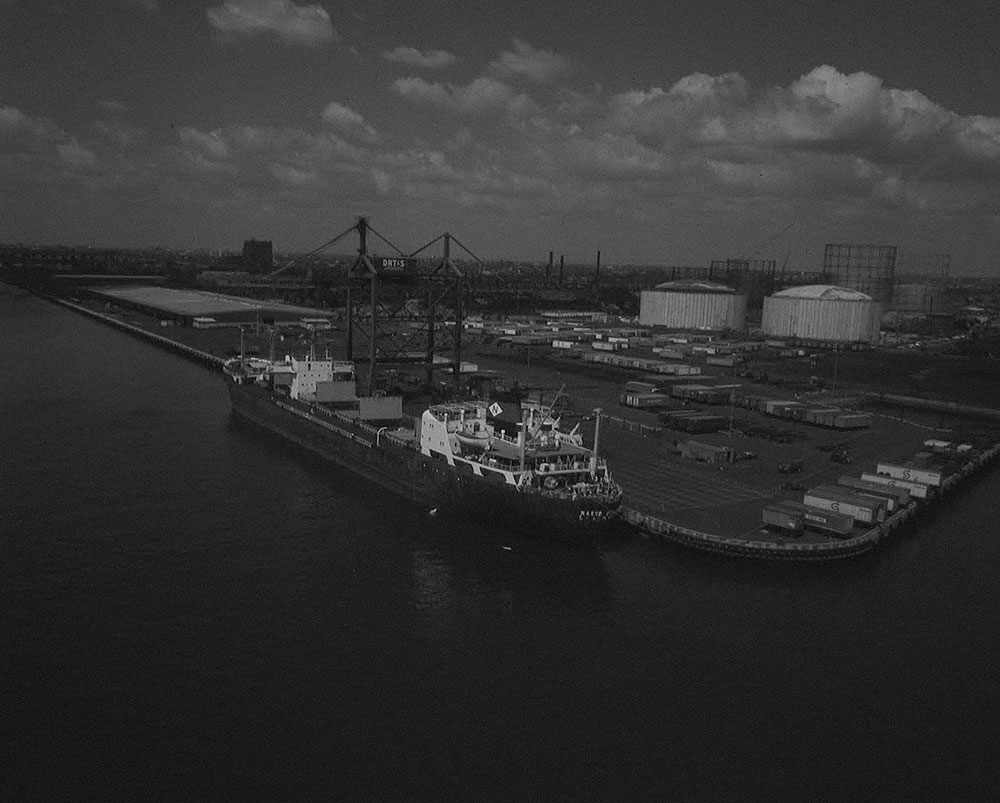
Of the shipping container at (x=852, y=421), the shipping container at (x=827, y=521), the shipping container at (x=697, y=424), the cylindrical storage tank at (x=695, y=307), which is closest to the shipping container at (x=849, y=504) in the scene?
the shipping container at (x=827, y=521)

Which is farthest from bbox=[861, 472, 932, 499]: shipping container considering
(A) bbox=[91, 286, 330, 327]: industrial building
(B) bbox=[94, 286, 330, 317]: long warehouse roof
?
(B) bbox=[94, 286, 330, 317]: long warehouse roof

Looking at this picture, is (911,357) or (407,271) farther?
(911,357)

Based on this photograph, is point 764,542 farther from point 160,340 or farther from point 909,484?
point 160,340

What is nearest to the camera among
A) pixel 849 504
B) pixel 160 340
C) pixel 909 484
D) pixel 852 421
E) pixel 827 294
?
pixel 849 504

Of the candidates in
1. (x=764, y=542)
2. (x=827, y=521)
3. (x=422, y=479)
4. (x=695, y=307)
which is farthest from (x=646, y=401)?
(x=695, y=307)

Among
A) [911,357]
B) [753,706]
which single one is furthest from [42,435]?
[911,357]

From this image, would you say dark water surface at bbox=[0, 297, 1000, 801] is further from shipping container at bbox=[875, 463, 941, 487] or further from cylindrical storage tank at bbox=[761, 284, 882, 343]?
cylindrical storage tank at bbox=[761, 284, 882, 343]

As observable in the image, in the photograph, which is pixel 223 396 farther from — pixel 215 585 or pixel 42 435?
pixel 215 585
